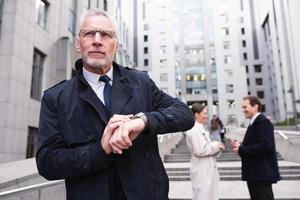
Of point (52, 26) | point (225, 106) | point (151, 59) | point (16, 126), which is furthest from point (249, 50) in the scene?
point (16, 126)

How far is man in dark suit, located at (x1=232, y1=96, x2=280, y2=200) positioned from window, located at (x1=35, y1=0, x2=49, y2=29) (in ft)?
43.7

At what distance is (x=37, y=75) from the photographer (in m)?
14.4

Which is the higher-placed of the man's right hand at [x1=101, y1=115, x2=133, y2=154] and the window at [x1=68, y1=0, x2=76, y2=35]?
the window at [x1=68, y1=0, x2=76, y2=35]

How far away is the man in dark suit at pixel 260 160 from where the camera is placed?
152 inches

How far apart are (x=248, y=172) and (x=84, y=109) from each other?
3184 millimetres

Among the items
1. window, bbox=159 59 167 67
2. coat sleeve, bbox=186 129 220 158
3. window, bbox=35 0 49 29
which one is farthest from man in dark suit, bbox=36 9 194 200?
window, bbox=159 59 167 67

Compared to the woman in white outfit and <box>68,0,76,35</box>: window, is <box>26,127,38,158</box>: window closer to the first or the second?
<box>68,0,76,35</box>: window

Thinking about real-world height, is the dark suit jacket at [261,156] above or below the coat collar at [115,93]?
below

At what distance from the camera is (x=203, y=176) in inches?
180

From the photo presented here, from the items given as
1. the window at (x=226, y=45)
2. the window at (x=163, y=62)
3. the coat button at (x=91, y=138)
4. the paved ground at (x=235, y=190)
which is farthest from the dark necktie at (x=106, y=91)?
the window at (x=226, y=45)

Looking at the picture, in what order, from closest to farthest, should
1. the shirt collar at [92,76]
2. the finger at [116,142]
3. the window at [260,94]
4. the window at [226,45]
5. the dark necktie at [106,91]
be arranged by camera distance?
the finger at [116,142]
the dark necktie at [106,91]
the shirt collar at [92,76]
the window at [226,45]
the window at [260,94]

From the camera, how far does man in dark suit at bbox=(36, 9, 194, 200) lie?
1.34 m

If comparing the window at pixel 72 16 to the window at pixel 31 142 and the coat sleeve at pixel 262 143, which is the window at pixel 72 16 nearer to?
the window at pixel 31 142

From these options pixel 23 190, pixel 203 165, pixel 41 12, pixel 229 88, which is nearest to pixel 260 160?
pixel 203 165
